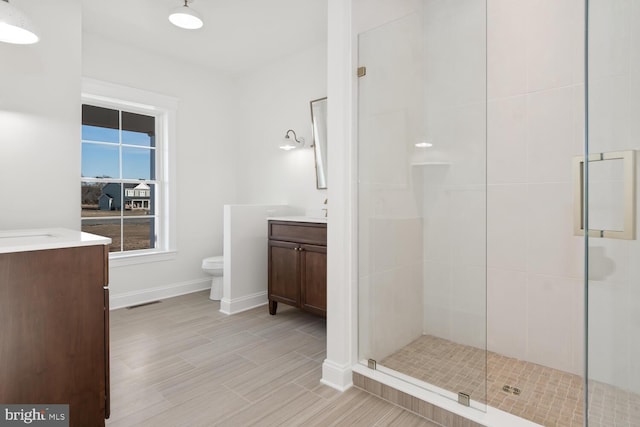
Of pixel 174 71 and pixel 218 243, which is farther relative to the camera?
pixel 218 243

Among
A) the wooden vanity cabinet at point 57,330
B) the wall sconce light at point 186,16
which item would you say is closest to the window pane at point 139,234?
the wall sconce light at point 186,16

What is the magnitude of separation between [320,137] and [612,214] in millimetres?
2850

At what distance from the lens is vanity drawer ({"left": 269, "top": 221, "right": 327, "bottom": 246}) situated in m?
2.84

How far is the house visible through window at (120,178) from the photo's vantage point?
354 cm

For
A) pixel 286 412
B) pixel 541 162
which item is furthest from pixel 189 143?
pixel 541 162

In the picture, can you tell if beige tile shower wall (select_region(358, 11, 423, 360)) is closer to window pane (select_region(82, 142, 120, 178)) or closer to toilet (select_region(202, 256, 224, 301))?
toilet (select_region(202, 256, 224, 301))

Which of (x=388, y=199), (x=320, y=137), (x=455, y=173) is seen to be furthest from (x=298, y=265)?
(x=455, y=173)

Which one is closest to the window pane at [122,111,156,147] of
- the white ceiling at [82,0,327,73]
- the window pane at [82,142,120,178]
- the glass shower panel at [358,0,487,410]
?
the window pane at [82,142,120,178]

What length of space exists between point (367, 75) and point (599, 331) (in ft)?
5.57

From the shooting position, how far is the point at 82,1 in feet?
9.27

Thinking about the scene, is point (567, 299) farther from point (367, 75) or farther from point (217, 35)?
point (217, 35)

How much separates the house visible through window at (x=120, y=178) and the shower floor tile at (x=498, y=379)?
124 inches

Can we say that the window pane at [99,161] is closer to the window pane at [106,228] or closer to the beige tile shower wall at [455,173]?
the window pane at [106,228]

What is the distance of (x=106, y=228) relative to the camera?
3.65 meters
